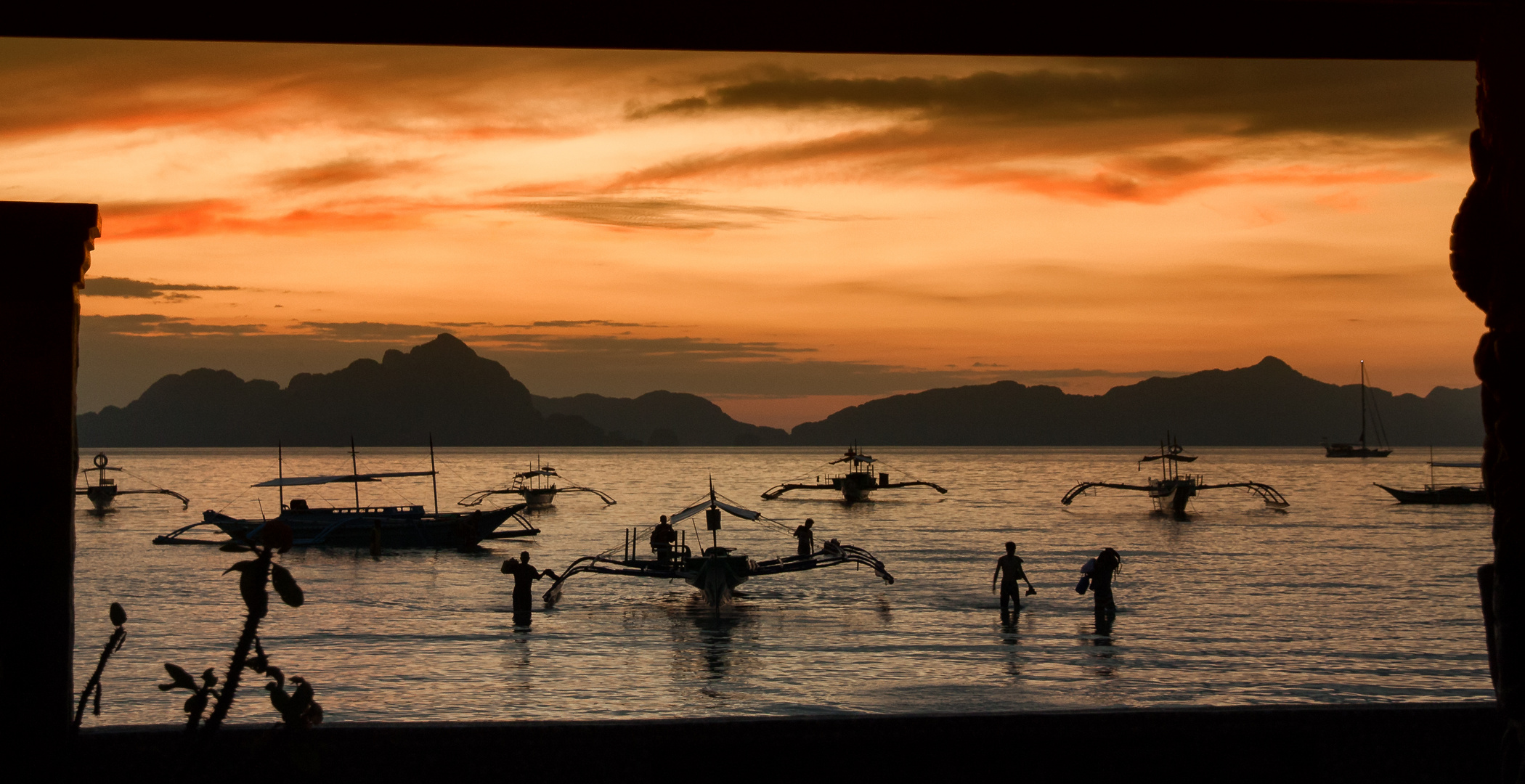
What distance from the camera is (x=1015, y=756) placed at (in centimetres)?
456

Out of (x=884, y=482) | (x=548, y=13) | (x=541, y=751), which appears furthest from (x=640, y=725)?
(x=884, y=482)

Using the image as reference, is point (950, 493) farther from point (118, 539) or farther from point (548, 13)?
point (548, 13)

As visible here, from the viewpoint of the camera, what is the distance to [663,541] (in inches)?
1192

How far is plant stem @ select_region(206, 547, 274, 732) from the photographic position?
3409 mm

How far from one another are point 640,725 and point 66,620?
222 centimetres

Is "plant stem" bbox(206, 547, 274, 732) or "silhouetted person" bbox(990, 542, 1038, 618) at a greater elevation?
"plant stem" bbox(206, 547, 274, 732)

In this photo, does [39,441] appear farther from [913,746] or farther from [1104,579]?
[1104,579]

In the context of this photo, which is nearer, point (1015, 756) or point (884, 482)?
point (1015, 756)

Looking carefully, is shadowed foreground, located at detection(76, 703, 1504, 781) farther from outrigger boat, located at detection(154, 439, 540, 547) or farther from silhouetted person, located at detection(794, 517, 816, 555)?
outrigger boat, located at detection(154, 439, 540, 547)

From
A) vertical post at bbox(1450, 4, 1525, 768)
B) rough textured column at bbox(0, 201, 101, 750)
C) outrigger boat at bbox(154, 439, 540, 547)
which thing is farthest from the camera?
outrigger boat at bbox(154, 439, 540, 547)

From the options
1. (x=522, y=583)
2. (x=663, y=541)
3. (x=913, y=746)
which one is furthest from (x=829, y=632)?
(x=913, y=746)

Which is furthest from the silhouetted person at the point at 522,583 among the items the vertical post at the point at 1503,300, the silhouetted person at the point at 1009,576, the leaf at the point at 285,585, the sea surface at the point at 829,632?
the vertical post at the point at 1503,300

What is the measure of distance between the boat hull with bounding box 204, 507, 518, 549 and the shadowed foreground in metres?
47.3

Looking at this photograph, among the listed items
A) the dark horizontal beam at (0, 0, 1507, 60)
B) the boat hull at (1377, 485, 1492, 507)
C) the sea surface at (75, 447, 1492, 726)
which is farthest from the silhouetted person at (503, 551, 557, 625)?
the boat hull at (1377, 485, 1492, 507)
